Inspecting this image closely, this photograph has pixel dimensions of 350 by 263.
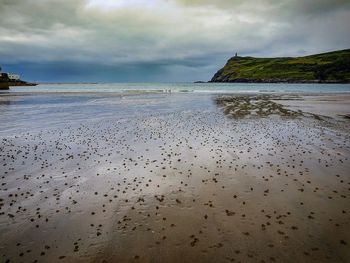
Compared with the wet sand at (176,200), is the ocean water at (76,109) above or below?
above

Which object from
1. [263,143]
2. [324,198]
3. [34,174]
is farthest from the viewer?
[263,143]

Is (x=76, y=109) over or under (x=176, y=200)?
over

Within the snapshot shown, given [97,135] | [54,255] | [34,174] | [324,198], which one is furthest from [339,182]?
[97,135]

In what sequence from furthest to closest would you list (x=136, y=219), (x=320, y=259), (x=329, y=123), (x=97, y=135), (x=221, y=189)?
(x=329, y=123) < (x=97, y=135) < (x=221, y=189) < (x=136, y=219) < (x=320, y=259)

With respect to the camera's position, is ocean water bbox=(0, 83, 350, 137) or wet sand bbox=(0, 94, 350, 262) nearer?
wet sand bbox=(0, 94, 350, 262)

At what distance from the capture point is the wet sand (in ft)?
29.5

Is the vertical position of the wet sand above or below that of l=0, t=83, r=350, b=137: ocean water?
below

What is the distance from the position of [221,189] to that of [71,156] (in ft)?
36.6

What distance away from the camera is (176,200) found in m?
12.6

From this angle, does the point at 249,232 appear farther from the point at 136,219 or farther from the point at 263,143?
the point at 263,143

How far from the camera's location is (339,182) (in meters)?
14.4

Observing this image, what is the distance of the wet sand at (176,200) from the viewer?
898 cm

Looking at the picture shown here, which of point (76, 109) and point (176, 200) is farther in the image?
point (76, 109)

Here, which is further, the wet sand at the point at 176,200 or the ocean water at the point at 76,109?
the ocean water at the point at 76,109
